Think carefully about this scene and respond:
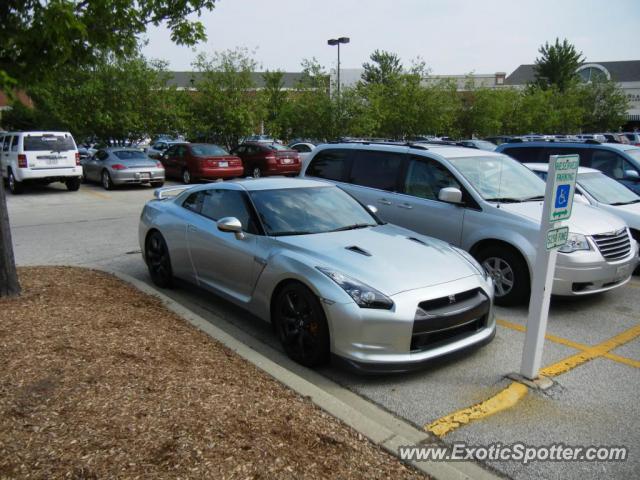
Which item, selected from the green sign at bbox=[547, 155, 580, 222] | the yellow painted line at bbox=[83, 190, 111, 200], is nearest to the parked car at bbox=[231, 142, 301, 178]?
the yellow painted line at bbox=[83, 190, 111, 200]

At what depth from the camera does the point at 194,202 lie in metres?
6.11

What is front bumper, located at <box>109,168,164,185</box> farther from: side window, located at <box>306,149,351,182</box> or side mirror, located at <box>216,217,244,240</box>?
side mirror, located at <box>216,217,244,240</box>

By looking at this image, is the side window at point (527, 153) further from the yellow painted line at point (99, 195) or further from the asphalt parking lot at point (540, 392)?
the yellow painted line at point (99, 195)

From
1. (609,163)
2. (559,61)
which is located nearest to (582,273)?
(609,163)

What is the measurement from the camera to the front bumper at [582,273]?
556cm

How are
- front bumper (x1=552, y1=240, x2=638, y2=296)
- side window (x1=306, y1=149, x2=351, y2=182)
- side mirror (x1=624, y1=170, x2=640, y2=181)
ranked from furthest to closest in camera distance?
side mirror (x1=624, y1=170, x2=640, y2=181) < side window (x1=306, y1=149, x2=351, y2=182) < front bumper (x1=552, y1=240, x2=638, y2=296)

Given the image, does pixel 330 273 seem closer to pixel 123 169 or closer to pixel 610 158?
pixel 610 158

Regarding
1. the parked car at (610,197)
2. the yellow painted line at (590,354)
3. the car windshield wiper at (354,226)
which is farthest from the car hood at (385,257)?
the parked car at (610,197)

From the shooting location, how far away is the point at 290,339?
441cm

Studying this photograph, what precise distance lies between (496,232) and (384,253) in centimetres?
204

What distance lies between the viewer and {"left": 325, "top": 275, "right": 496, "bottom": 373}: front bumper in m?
3.85

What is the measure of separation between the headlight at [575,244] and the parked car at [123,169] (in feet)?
50.3

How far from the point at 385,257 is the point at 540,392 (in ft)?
5.12

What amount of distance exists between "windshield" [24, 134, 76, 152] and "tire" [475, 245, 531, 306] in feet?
49.4
